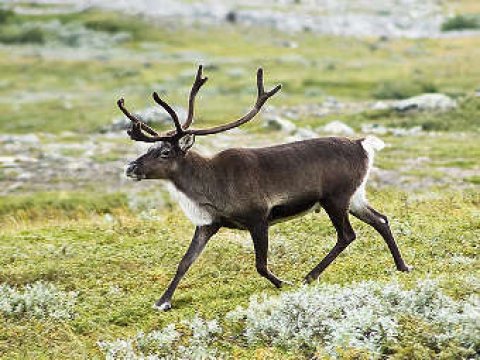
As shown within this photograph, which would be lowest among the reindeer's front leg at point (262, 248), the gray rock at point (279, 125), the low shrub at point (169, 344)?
the gray rock at point (279, 125)

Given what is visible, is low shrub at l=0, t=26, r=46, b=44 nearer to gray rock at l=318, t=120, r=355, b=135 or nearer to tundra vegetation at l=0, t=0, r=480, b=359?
tundra vegetation at l=0, t=0, r=480, b=359

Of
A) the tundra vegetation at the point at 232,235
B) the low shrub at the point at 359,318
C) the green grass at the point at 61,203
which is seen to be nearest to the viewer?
the low shrub at the point at 359,318

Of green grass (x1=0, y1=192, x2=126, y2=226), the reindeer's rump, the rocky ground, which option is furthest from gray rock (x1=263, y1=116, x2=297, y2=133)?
the rocky ground

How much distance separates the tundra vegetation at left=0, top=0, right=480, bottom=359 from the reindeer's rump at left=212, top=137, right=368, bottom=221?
108 centimetres

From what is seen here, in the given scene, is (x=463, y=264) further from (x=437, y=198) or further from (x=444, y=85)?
(x=444, y=85)

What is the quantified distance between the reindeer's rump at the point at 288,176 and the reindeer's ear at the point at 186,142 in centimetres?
41

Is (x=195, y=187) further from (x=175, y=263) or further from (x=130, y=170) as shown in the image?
(x=175, y=263)

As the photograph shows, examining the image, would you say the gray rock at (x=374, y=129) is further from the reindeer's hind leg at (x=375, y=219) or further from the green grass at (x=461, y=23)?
the green grass at (x=461, y=23)

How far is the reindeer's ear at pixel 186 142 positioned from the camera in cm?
1169

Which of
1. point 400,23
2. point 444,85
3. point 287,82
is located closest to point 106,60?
point 287,82

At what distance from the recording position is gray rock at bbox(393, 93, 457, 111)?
1304 inches

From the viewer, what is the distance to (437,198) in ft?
56.9

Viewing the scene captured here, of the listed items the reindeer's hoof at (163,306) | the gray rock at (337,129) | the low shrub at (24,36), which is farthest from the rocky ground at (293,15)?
the reindeer's hoof at (163,306)

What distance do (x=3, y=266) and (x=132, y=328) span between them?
365cm
